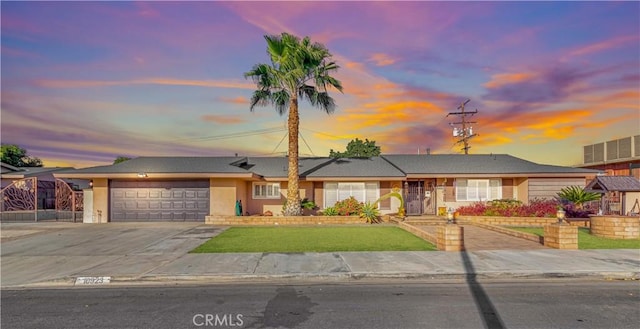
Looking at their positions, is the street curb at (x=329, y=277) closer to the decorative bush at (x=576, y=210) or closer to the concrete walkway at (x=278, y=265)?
the concrete walkway at (x=278, y=265)

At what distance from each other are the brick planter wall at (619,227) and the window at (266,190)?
17.4 m

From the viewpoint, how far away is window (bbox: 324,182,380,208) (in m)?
25.6

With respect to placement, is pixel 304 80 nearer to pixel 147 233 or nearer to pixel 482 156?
pixel 147 233

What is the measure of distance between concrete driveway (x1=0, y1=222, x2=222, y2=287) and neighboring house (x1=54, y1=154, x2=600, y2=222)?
12.0 ft

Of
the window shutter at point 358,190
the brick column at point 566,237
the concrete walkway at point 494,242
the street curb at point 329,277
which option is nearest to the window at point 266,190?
the window shutter at point 358,190

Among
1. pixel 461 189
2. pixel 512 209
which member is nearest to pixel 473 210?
pixel 512 209

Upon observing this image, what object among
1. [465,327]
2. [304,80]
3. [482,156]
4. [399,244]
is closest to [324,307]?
[465,327]

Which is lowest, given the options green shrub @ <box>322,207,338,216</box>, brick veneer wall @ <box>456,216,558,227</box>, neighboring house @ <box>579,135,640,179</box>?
brick veneer wall @ <box>456,216,558,227</box>

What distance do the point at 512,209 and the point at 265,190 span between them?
15.1 metres

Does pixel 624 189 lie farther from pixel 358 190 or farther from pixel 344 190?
pixel 344 190

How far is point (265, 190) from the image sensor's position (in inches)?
1019

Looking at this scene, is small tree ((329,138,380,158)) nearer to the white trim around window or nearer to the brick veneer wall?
the white trim around window

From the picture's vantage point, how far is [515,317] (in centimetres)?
623

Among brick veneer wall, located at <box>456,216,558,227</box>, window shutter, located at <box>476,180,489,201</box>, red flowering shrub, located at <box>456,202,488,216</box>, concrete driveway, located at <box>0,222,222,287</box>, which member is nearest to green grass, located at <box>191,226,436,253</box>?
concrete driveway, located at <box>0,222,222,287</box>
